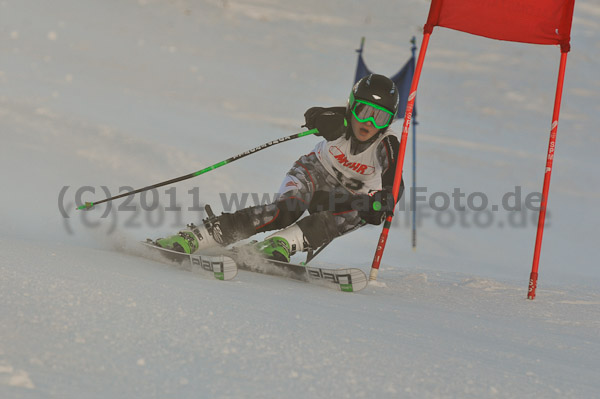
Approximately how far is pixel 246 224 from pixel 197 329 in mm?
2552

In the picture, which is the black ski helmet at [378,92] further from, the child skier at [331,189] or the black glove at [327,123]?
the black glove at [327,123]

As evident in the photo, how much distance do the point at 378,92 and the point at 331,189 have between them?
99cm

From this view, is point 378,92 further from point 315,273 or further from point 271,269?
point 271,269

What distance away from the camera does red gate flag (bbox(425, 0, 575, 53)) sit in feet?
16.3

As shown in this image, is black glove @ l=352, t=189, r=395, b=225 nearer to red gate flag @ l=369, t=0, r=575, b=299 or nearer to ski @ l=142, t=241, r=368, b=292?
ski @ l=142, t=241, r=368, b=292

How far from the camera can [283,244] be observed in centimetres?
445

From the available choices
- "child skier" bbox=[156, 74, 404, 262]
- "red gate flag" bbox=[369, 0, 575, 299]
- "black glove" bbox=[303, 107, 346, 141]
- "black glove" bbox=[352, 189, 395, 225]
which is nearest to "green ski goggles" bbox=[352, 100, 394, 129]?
"child skier" bbox=[156, 74, 404, 262]

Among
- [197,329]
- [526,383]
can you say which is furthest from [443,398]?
[197,329]

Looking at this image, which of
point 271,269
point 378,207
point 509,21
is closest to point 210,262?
point 271,269

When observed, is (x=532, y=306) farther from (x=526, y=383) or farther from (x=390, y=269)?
(x=526, y=383)

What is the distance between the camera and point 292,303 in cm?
289

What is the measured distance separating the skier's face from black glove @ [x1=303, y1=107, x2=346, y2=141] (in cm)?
12

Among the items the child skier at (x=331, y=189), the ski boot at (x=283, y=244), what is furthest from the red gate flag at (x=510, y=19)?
the ski boot at (x=283, y=244)

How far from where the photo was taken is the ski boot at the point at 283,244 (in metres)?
4.40
